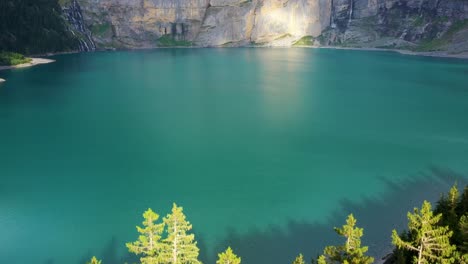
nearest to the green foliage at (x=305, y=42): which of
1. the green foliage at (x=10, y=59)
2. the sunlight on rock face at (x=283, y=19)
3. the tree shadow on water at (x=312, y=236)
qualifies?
the sunlight on rock face at (x=283, y=19)

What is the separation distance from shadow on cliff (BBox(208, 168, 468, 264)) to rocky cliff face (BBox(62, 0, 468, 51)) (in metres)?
145

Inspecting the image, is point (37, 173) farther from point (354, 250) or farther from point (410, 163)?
point (410, 163)

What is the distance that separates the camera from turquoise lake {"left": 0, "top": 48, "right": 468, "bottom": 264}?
27.7 metres

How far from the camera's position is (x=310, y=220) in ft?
97.0

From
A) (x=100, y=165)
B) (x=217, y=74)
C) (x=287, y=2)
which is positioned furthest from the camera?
(x=287, y=2)

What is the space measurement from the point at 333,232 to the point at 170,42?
176 m

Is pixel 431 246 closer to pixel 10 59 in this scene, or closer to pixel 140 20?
pixel 10 59

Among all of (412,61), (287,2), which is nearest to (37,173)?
(412,61)

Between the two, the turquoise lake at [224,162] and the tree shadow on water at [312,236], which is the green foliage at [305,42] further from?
the tree shadow on water at [312,236]

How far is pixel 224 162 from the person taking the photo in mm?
40750

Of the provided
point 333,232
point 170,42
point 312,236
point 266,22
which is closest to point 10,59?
point 170,42

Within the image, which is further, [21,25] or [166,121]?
[21,25]

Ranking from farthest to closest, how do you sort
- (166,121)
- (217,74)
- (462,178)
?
1. (217,74)
2. (166,121)
3. (462,178)

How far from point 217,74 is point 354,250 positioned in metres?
90.0
